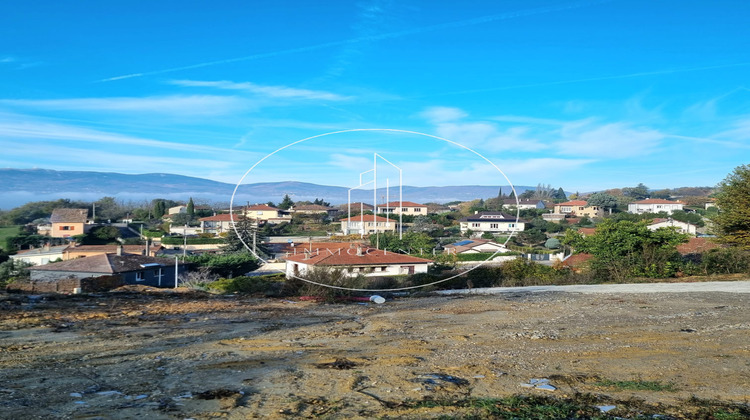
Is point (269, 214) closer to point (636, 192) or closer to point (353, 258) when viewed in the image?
point (353, 258)

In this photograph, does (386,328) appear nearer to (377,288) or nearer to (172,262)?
(377,288)

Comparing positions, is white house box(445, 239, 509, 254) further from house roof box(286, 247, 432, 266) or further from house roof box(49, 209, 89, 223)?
house roof box(49, 209, 89, 223)

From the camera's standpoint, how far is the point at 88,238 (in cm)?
4966

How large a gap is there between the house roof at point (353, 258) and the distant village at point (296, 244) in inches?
1.8

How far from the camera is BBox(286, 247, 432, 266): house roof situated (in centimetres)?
1951

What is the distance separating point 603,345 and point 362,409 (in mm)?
5371

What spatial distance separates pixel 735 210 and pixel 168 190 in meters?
58.4

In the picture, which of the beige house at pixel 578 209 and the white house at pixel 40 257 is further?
the beige house at pixel 578 209

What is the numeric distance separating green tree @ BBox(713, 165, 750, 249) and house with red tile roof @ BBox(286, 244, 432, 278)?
1432 cm

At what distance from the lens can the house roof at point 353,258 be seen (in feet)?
64.0

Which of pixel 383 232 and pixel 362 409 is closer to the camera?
pixel 362 409

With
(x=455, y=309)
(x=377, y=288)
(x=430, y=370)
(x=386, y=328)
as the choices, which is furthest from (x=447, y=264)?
(x=430, y=370)

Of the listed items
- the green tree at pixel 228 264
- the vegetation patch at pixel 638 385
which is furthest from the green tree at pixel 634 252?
the green tree at pixel 228 264

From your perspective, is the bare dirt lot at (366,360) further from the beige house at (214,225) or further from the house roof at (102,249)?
the beige house at (214,225)
